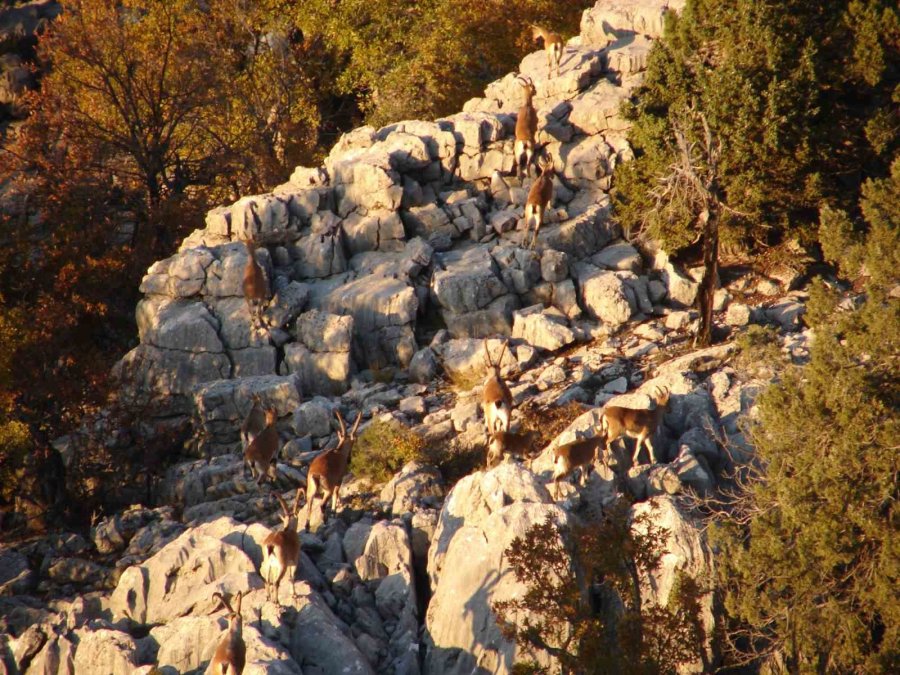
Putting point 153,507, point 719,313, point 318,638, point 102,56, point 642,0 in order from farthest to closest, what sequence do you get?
point 102,56
point 642,0
point 719,313
point 153,507
point 318,638

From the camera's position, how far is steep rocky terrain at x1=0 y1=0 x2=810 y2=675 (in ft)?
62.1

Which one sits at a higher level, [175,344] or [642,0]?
[642,0]

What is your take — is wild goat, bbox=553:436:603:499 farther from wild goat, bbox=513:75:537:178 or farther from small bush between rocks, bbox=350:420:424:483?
wild goat, bbox=513:75:537:178

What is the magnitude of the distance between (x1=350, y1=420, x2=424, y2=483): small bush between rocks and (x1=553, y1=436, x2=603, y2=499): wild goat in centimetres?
362

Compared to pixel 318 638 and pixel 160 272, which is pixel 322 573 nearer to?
pixel 318 638

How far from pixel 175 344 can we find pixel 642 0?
16296 mm

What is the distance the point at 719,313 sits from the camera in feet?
87.5

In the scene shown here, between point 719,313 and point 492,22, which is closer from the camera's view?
point 719,313

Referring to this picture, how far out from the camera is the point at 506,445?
71.5ft

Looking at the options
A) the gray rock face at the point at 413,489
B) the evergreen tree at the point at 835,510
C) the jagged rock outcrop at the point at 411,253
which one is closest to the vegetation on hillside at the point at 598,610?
the evergreen tree at the point at 835,510

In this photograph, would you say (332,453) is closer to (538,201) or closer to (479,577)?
(479,577)

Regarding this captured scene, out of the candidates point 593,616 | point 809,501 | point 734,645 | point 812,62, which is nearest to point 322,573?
point 593,616

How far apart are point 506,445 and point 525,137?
10.4m

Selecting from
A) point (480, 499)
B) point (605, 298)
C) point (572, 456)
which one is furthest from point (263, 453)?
point (605, 298)
